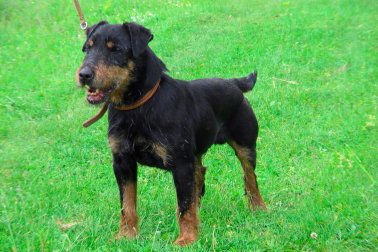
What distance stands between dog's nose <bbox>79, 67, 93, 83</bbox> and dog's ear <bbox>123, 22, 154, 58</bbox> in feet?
1.46

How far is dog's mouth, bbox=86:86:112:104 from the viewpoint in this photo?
4.82 metres

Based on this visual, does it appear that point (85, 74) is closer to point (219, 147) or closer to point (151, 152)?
point (151, 152)

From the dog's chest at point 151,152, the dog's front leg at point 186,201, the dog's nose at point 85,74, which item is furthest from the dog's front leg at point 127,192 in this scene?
the dog's nose at point 85,74

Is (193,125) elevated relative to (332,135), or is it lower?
elevated

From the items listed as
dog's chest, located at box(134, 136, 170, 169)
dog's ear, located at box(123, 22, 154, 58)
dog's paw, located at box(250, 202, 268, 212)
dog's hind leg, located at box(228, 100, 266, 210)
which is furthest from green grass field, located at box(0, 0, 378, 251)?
dog's ear, located at box(123, 22, 154, 58)

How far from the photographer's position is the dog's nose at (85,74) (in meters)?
4.66

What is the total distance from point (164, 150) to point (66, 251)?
3.96 feet

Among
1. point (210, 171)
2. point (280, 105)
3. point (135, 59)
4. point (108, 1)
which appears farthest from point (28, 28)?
point (135, 59)

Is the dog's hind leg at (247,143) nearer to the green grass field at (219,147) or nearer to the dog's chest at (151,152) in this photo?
the green grass field at (219,147)

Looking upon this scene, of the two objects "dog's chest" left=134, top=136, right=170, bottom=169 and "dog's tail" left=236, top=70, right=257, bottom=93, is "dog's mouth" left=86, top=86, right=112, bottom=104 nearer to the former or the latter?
"dog's chest" left=134, top=136, right=170, bottom=169

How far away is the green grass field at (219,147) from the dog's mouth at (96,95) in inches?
45.8

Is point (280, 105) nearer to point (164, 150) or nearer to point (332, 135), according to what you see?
point (332, 135)

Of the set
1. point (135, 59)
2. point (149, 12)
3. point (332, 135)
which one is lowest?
point (149, 12)

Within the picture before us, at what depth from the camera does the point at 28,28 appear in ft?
50.8
